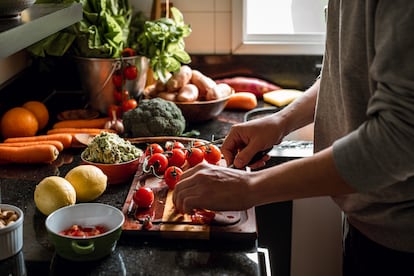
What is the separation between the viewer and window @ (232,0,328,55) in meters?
2.28

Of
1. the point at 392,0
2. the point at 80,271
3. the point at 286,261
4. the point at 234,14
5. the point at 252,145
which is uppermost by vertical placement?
the point at 392,0

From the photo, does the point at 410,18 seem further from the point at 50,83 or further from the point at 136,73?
the point at 50,83

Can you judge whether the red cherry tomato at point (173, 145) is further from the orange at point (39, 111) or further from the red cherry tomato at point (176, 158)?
the orange at point (39, 111)

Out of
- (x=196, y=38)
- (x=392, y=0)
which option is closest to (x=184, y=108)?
(x=196, y=38)

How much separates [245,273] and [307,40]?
4.43 feet

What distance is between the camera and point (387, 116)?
96 centimetres

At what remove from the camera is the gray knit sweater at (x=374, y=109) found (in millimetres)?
935

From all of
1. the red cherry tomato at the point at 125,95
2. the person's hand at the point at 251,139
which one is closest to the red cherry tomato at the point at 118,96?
the red cherry tomato at the point at 125,95

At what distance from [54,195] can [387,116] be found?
722 millimetres

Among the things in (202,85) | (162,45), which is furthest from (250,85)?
(162,45)

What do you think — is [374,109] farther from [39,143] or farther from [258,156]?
[39,143]

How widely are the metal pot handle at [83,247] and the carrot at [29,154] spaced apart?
1.81 feet

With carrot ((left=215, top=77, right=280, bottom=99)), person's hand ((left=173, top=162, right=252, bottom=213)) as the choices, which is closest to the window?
carrot ((left=215, top=77, right=280, bottom=99))

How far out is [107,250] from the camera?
1.20 meters
